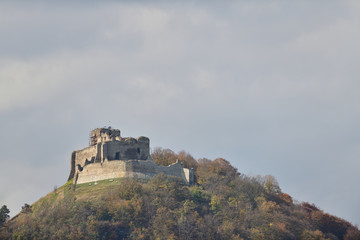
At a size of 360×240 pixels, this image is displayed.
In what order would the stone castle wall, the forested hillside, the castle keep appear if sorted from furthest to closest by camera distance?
the castle keep < the stone castle wall < the forested hillside

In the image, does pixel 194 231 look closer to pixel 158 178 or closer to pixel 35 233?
pixel 158 178

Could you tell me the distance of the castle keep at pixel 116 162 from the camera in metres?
88.3

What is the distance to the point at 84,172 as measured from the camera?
3634 inches

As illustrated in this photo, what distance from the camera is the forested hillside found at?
Result: 251 feet

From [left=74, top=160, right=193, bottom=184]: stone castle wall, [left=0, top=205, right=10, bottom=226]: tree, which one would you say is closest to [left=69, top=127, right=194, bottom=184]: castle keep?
[left=74, top=160, right=193, bottom=184]: stone castle wall

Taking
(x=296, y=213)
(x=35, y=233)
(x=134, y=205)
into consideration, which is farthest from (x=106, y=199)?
(x=296, y=213)

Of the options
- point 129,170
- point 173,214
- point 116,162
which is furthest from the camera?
point 116,162

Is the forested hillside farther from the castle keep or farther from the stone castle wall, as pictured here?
the castle keep

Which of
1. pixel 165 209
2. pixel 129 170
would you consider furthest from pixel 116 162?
pixel 165 209

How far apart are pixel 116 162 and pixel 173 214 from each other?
13.5m

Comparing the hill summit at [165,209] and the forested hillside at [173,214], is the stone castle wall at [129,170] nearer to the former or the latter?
the hill summit at [165,209]

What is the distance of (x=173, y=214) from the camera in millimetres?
79625

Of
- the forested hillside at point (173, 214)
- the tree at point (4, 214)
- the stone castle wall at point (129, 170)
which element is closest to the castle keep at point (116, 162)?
the stone castle wall at point (129, 170)

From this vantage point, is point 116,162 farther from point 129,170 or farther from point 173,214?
point 173,214
